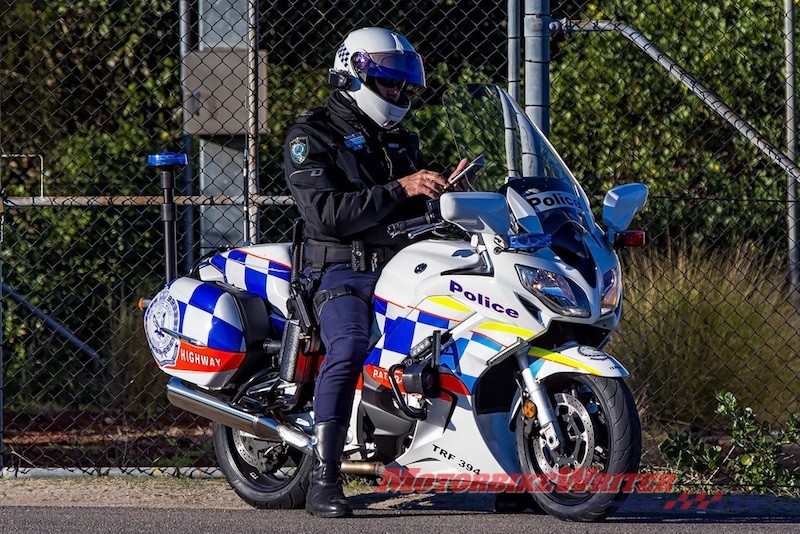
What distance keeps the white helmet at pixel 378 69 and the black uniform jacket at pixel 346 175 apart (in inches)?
2.5

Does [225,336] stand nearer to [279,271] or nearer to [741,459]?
[279,271]

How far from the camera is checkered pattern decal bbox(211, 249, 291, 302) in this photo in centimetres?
550

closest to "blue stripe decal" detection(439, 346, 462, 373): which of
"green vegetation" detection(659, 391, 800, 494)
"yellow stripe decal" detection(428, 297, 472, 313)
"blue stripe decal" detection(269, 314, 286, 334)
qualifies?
"yellow stripe decal" detection(428, 297, 472, 313)

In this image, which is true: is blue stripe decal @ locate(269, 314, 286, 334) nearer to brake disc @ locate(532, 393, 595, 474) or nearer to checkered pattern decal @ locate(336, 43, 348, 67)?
checkered pattern decal @ locate(336, 43, 348, 67)

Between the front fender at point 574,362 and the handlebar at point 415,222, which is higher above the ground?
the handlebar at point 415,222

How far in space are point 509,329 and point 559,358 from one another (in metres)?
0.20

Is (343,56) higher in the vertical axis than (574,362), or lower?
higher

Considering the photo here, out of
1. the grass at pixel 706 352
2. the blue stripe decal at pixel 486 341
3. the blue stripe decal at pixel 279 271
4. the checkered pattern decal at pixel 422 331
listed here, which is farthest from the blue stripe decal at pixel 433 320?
the grass at pixel 706 352

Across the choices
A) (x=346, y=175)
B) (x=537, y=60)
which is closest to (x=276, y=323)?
(x=346, y=175)

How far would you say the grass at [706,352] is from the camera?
7.19 m

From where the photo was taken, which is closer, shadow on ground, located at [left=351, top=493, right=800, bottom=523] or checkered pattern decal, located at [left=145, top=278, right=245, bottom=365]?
shadow on ground, located at [left=351, top=493, right=800, bottom=523]

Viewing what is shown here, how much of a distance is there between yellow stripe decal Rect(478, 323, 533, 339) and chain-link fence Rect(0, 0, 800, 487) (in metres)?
2.50

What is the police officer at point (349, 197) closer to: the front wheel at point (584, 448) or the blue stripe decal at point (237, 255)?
the blue stripe decal at point (237, 255)

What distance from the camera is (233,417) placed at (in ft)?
17.7
